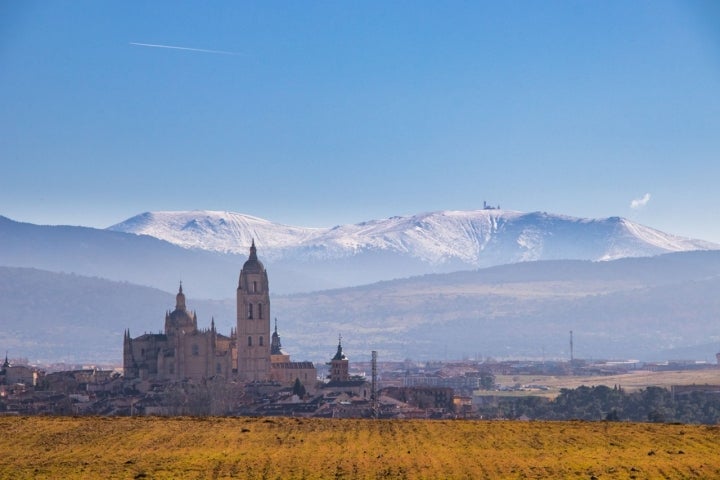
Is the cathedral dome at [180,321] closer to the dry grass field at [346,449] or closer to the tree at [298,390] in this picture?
the tree at [298,390]

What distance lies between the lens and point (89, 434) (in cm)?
5516

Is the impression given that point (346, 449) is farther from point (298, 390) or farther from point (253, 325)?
point (253, 325)

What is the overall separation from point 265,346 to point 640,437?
456 ft

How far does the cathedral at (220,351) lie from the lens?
181 metres

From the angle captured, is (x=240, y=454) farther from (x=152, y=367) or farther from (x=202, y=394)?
(x=152, y=367)

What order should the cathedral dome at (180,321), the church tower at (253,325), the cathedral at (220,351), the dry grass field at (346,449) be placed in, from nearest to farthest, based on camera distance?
1. the dry grass field at (346,449)
2. the cathedral at (220,351)
3. the cathedral dome at (180,321)
4. the church tower at (253,325)

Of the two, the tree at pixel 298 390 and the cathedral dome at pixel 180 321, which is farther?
the cathedral dome at pixel 180 321

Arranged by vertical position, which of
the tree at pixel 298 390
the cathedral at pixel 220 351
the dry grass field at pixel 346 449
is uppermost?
the cathedral at pixel 220 351

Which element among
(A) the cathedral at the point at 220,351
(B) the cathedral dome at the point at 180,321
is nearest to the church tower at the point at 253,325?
(A) the cathedral at the point at 220,351

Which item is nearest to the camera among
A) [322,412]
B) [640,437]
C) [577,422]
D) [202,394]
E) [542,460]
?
[542,460]

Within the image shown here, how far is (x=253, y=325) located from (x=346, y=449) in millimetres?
141629

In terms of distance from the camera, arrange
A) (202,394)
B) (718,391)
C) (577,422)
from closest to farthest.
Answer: (577,422) → (202,394) → (718,391)

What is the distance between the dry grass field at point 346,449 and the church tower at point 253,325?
420 ft

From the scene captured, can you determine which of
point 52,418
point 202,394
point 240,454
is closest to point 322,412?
point 202,394
